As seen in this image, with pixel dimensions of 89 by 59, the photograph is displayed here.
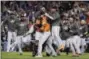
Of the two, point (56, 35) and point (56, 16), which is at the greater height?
point (56, 16)

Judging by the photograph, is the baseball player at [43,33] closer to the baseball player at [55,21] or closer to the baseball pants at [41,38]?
the baseball pants at [41,38]

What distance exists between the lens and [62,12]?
A: 5805mm

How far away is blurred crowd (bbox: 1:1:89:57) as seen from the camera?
578cm

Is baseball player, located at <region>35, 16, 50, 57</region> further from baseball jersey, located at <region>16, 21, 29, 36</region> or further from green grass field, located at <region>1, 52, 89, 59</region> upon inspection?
baseball jersey, located at <region>16, 21, 29, 36</region>

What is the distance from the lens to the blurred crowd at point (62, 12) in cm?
578

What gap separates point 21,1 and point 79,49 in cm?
155

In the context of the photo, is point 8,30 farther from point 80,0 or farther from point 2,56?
point 80,0

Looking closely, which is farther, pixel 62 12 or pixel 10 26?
pixel 10 26

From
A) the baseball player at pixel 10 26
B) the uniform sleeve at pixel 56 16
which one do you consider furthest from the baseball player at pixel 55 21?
the baseball player at pixel 10 26

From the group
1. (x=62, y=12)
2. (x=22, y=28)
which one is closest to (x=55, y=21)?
(x=62, y=12)

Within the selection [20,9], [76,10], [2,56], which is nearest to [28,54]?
[2,56]

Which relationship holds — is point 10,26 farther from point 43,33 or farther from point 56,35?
point 56,35

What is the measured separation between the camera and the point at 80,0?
5.76 m

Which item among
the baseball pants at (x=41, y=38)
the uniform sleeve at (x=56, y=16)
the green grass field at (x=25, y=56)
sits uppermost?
the uniform sleeve at (x=56, y=16)
